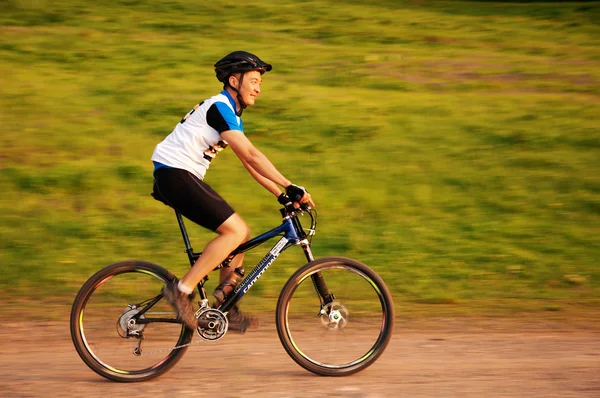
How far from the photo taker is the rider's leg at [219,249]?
5504mm

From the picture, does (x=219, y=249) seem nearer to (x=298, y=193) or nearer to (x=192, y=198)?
(x=192, y=198)

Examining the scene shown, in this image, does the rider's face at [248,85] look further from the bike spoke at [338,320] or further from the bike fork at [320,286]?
the bike spoke at [338,320]

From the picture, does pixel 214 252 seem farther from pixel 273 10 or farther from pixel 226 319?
pixel 273 10

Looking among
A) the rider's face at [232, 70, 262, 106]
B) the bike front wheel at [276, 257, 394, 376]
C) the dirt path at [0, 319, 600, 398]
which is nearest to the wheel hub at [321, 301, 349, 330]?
the bike front wheel at [276, 257, 394, 376]

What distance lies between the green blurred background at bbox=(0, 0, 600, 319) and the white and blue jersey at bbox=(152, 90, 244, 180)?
249cm

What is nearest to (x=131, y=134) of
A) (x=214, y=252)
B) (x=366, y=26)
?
(x=214, y=252)

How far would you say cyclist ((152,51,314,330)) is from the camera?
5.46 m

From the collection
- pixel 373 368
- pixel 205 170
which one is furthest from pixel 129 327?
pixel 373 368

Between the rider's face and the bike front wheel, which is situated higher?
the rider's face

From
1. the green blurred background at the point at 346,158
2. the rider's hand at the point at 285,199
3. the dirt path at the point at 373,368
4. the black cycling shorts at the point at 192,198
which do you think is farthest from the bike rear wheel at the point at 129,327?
the green blurred background at the point at 346,158

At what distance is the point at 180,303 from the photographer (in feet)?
18.2

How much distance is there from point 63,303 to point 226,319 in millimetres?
2687

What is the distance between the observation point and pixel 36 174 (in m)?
10.5

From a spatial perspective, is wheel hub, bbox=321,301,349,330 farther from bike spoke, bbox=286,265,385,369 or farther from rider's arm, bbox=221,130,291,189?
rider's arm, bbox=221,130,291,189
